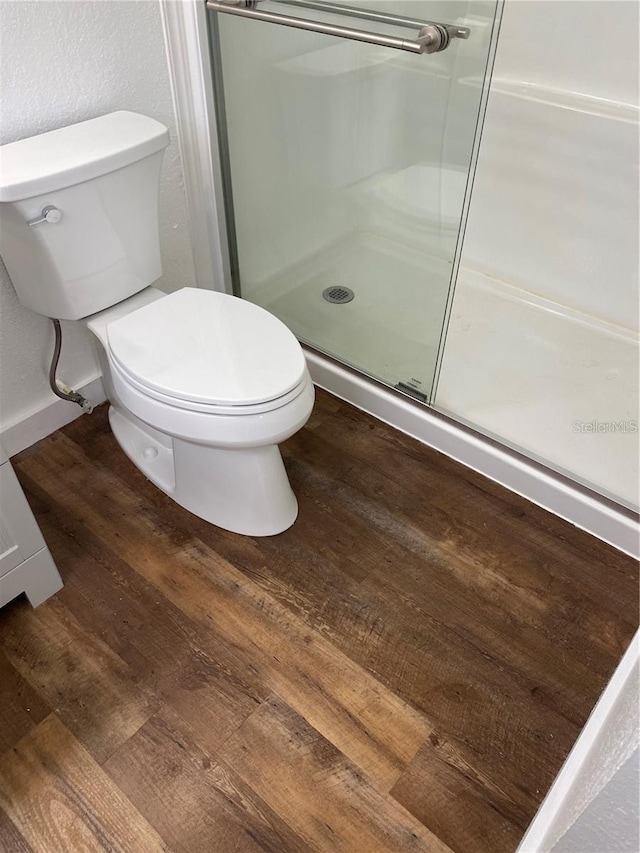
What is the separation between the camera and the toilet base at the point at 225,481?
1.43 meters

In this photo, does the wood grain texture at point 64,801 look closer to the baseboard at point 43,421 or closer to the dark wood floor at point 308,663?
the dark wood floor at point 308,663

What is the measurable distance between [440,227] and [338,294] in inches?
17.1

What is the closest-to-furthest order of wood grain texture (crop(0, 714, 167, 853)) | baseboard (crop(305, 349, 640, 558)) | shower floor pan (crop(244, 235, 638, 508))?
1. wood grain texture (crop(0, 714, 167, 853))
2. baseboard (crop(305, 349, 640, 558))
3. shower floor pan (crop(244, 235, 638, 508))

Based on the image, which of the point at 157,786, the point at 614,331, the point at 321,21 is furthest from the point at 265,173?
the point at 157,786

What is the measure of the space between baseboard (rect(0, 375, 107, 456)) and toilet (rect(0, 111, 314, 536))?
0.24m

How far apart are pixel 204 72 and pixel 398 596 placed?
135 centimetres

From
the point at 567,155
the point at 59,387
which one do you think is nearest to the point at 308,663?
the point at 59,387

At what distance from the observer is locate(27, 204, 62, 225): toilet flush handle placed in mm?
1301

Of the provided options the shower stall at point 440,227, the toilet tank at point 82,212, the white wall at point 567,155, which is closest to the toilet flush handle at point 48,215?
the toilet tank at point 82,212

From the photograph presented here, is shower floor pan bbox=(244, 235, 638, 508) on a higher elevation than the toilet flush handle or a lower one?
lower

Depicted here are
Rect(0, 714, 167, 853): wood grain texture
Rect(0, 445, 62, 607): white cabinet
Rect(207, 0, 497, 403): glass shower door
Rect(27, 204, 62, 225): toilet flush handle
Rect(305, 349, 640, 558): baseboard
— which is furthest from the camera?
Rect(305, 349, 640, 558): baseboard

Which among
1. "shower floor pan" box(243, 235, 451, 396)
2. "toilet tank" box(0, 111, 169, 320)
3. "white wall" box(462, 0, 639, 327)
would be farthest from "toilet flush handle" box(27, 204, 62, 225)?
"white wall" box(462, 0, 639, 327)

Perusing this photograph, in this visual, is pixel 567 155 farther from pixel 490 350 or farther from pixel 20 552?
pixel 20 552

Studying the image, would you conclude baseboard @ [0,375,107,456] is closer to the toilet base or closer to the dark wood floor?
the dark wood floor
